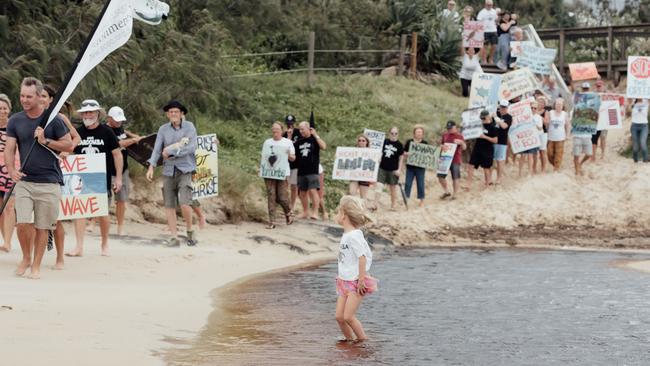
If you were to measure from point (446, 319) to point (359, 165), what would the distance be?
9.67m

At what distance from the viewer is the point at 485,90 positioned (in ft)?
85.3

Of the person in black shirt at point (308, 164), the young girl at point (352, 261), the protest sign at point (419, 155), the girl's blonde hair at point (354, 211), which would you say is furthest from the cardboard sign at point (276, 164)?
the girl's blonde hair at point (354, 211)

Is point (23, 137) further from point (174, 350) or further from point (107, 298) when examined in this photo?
point (174, 350)

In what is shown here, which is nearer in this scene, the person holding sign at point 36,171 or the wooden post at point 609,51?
the person holding sign at point 36,171

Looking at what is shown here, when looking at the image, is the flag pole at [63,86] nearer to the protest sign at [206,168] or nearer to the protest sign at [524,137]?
the protest sign at [206,168]

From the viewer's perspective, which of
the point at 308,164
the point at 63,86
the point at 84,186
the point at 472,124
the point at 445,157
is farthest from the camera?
the point at 472,124

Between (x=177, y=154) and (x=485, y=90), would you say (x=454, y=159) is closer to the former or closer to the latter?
(x=485, y=90)

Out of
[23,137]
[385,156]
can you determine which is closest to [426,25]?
[385,156]

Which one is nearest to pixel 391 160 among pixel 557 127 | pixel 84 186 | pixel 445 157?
pixel 445 157

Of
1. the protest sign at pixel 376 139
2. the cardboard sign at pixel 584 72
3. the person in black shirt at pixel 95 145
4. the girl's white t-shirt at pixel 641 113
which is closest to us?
the person in black shirt at pixel 95 145

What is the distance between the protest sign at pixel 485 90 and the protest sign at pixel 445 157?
2.25 metres

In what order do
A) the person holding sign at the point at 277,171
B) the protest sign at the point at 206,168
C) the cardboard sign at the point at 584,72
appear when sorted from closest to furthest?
the protest sign at the point at 206,168, the person holding sign at the point at 277,171, the cardboard sign at the point at 584,72

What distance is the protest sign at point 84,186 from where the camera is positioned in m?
13.6

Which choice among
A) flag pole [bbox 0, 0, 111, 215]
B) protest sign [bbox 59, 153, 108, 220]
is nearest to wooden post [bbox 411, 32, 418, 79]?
protest sign [bbox 59, 153, 108, 220]
